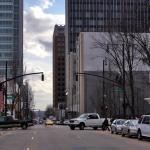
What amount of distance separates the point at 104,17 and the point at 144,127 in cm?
9102

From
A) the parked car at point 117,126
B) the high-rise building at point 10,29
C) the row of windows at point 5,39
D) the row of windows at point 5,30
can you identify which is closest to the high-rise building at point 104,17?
the parked car at point 117,126

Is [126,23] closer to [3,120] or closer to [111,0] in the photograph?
[3,120]

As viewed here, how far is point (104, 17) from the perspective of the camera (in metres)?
125

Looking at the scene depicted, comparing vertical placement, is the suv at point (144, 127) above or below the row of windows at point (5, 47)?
below

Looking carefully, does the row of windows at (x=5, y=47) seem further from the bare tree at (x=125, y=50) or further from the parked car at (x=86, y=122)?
the parked car at (x=86, y=122)

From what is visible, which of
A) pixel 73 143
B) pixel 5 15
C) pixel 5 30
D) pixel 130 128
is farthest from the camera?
pixel 5 15

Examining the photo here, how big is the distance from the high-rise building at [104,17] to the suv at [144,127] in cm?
1500

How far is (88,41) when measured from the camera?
427 ft

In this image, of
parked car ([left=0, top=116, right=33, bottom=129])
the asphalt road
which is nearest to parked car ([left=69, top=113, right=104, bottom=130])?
parked car ([left=0, top=116, right=33, bottom=129])

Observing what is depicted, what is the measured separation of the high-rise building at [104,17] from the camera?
185 feet

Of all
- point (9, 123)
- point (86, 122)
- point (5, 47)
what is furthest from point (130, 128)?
point (5, 47)

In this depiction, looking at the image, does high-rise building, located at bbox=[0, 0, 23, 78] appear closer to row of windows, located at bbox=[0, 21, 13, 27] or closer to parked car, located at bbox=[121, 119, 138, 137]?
row of windows, located at bbox=[0, 21, 13, 27]

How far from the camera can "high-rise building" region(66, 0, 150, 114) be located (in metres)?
56.4

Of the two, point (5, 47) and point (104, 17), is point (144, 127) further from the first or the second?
point (104, 17)
